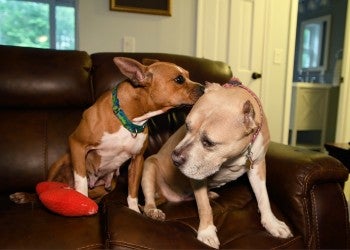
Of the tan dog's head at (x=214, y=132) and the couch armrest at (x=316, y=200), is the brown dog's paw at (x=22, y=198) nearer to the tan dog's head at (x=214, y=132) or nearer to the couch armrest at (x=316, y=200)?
the tan dog's head at (x=214, y=132)

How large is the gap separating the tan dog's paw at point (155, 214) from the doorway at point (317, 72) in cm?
358

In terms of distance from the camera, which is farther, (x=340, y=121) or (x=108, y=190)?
(x=340, y=121)

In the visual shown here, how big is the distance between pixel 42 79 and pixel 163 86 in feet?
2.60

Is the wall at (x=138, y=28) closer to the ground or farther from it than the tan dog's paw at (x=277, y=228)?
farther from it

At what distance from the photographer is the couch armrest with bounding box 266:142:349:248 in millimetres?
1261

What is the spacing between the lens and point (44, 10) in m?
5.73

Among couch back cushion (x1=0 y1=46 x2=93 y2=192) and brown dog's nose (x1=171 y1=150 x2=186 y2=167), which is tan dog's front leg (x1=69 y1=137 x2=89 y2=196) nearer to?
couch back cushion (x1=0 y1=46 x2=93 y2=192)

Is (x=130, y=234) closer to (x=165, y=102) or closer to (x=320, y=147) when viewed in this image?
(x=165, y=102)

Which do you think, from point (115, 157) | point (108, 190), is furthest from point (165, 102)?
point (108, 190)

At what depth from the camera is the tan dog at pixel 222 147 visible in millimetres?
1146

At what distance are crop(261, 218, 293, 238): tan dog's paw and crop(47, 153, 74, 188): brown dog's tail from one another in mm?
978

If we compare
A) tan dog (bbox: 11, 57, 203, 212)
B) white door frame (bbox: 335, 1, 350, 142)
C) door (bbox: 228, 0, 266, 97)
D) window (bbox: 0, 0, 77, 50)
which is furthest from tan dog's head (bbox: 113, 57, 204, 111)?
window (bbox: 0, 0, 77, 50)

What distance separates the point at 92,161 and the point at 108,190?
0.68 ft

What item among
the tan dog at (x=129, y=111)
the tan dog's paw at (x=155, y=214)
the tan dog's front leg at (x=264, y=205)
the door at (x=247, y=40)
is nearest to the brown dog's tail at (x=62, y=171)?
the tan dog at (x=129, y=111)
